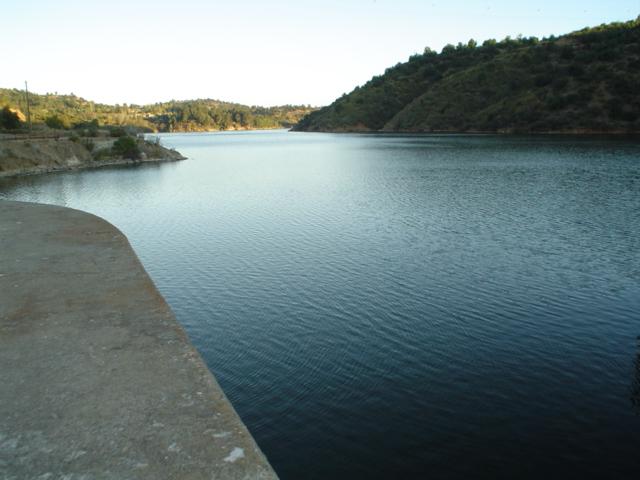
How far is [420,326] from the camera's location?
64.0 feet

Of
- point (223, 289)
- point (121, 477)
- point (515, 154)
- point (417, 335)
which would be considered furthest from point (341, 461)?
point (515, 154)

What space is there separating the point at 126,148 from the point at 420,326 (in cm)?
10057

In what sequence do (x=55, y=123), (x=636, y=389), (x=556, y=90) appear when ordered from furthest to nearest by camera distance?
(x=556, y=90) < (x=55, y=123) < (x=636, y=389)

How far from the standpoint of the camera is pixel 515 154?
9244 centimetres

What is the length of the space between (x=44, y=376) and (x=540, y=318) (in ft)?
58.8

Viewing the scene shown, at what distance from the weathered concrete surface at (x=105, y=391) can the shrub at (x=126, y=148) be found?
9620 cm

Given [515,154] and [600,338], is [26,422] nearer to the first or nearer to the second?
[600,338]

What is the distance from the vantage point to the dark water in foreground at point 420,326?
12609mm

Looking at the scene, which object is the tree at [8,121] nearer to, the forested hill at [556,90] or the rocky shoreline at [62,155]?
the rocky shoreline at [62,155]

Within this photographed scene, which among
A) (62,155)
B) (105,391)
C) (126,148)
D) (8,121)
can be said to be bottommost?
(62,155)

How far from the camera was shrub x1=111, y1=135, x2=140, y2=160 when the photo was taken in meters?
105

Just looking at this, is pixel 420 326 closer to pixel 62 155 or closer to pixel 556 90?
pixel 62 155

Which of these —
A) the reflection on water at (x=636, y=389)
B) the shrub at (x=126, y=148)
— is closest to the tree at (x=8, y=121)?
the shrub at (x=126, y=148)

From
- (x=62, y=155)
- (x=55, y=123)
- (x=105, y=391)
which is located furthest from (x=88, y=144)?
(x=105, y=391)
